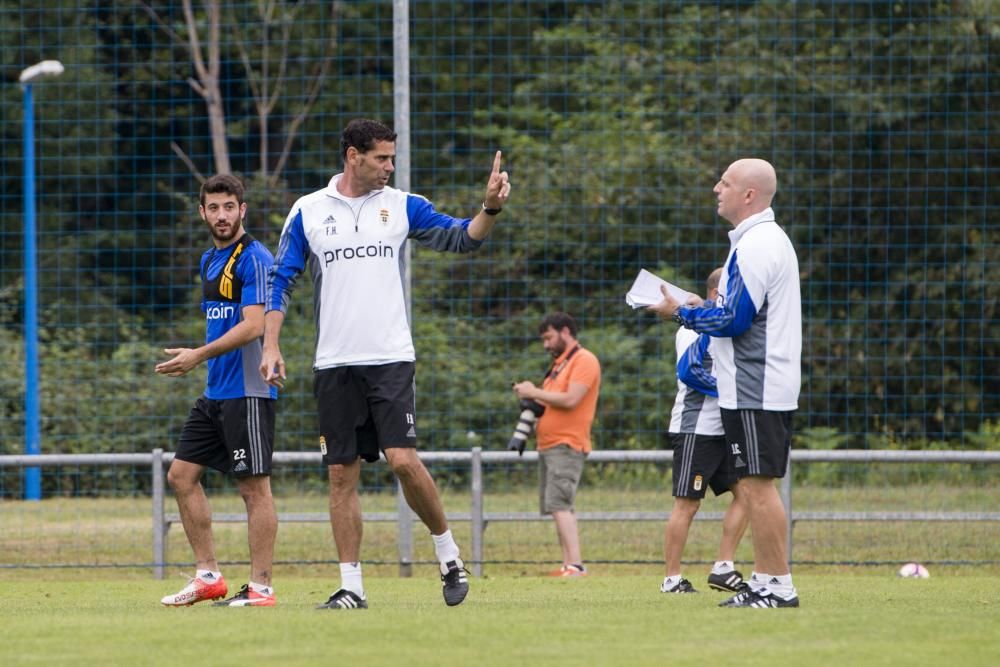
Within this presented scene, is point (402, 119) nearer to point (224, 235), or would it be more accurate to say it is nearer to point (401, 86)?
point (401, 86)

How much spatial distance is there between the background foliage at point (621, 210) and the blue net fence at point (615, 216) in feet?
0.14

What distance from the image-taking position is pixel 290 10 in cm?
3112

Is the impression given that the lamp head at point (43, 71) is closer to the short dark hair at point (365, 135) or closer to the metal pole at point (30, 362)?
the metal pole at point (30, 362)

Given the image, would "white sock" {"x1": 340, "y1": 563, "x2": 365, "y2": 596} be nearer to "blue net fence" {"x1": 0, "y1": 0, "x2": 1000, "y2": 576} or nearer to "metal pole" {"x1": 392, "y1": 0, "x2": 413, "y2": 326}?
"metal pole" {"x1": 392, "y1": 0, "x2": 413, "y2": 326}

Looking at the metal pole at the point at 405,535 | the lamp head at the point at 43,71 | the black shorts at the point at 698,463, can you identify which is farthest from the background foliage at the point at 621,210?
the black shorts at the point at 698,463

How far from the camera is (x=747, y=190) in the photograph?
7.72 meters

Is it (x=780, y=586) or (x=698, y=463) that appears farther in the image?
(x=698, y=463)

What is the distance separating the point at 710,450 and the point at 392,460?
3028 mm

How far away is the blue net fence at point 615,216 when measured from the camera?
17.2m

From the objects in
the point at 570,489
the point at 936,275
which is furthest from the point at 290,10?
the point at 570,489

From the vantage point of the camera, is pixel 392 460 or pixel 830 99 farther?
pixel 830 99

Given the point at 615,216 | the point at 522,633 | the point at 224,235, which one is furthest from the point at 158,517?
the point at 522,633

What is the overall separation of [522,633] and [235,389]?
106 inches

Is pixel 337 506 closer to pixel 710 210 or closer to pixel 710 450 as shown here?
pixel 710 450
